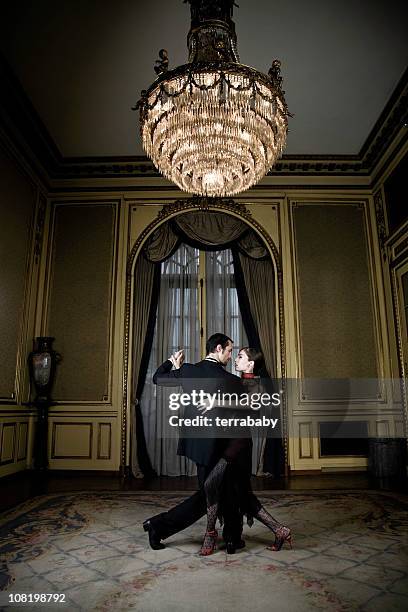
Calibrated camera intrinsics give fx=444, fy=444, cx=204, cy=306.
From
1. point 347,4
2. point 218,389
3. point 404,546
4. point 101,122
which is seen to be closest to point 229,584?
point 218,389

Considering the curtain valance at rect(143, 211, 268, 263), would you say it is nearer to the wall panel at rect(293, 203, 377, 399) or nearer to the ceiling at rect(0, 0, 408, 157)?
the wall panel at rect(293, 203, 377, 399)

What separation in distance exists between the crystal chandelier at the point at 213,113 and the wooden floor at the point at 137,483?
8.40 ft

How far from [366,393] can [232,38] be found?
352 centimetres

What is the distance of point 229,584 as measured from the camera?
1.71m

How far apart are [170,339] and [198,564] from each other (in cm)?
298

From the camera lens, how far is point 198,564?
1.93 meters

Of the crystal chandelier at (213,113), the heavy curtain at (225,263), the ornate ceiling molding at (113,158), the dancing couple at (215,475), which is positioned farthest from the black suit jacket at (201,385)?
the ornate ceiling molding at (113,158)

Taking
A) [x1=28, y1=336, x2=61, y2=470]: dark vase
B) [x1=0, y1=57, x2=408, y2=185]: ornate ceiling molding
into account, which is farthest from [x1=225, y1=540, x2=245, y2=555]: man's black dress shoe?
[x1=0, y1=57, x2=408, y2=185]: ornate ceiling molding

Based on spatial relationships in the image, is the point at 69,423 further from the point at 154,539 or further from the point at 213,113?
the point at 213,113

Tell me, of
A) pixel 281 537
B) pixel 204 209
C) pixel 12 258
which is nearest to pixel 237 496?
pixel 281 537

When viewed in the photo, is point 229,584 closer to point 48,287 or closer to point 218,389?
point 218,389

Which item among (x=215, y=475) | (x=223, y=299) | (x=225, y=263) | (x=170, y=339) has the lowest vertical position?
(x=215, y=475)

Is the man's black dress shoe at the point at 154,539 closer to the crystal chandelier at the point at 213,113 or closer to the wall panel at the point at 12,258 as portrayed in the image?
the crystal chandelier at the point at 213,113

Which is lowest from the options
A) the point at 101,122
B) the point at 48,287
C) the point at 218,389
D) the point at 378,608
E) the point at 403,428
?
the point at 378,608
